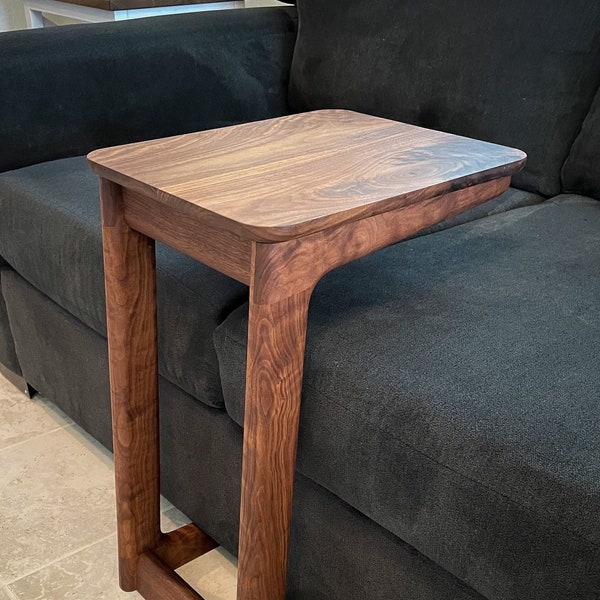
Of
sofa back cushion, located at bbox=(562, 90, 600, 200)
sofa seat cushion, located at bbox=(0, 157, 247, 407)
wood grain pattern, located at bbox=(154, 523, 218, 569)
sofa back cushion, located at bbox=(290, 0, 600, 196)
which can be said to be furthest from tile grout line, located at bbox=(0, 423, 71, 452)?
sofa back cushion, located at bbox=(562, 90, 600, 200)

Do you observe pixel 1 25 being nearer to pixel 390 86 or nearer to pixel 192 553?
pixel 390 86

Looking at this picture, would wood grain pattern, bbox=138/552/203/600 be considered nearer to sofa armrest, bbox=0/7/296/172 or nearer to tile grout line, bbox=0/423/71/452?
tile grout line, bbox=0/423/71/452

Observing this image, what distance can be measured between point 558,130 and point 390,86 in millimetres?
334

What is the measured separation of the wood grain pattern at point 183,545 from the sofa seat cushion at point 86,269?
223 millimetres

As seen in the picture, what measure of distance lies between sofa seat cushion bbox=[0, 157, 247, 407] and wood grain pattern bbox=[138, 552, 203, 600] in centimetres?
22

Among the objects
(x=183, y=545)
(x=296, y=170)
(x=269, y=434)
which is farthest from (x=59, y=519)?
(x=296, y=170)

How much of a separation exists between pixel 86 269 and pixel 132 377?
9.9 inches

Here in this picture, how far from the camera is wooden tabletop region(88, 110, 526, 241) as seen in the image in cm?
65

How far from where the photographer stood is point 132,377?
92 cm

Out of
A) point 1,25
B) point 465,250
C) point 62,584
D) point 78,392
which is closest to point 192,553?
point 62,584

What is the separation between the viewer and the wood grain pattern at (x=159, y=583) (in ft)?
3.10

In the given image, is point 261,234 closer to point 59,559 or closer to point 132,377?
point 132,377

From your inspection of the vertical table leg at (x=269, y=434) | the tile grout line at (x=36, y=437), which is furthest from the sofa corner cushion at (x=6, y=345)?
the vertical table leg at (x=269, y=434)

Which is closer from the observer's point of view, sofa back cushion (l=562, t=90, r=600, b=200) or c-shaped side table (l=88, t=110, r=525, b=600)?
c-shaped side table (l=88, t=110, r=525, b=600)
